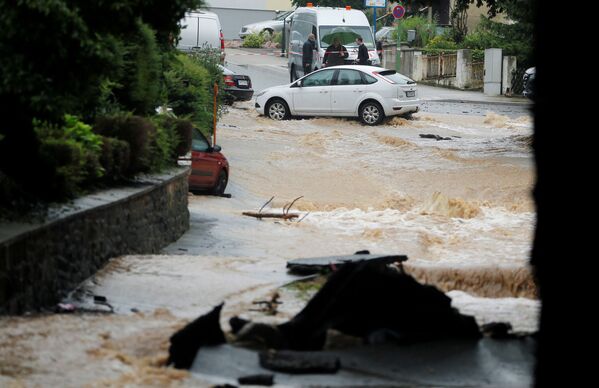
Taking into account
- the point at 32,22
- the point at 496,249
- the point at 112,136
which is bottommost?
the point at 496,249

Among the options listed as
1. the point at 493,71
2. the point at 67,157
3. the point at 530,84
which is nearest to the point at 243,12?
the point at 493,71

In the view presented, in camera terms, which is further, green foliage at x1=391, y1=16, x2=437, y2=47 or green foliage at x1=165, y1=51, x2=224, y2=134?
green foliage at x1=391, y1=16, x2=437, y2=47

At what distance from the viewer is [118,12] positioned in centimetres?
937

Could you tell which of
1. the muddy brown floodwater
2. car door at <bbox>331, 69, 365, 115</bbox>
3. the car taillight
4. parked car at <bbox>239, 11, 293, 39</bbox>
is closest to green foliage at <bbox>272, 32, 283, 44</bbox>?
parked car at <bbox>239, 11, 293, 39</bbox>

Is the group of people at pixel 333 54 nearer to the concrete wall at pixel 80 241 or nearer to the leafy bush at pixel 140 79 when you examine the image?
the leafy bush at pixel 140 79

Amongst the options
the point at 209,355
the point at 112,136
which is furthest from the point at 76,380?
the point at 112,136

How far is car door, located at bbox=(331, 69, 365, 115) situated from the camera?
3325 centimetres

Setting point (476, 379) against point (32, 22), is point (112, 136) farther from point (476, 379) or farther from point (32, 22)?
point (476, 379)

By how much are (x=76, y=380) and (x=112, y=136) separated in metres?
7.70

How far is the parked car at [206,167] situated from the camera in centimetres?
2138

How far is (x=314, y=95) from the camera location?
33.7 m

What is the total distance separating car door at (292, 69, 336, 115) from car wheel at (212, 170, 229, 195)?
1151 centimetres

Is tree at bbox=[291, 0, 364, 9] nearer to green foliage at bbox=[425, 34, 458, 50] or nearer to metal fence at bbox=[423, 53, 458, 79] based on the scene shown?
green foliage at bbox=[425, 34, 458, 50]

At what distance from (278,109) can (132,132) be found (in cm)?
1939
